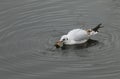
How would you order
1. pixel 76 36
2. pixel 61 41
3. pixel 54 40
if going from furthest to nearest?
1. pixel 54 40
2. pixel 76 36
3. pixel 61 41

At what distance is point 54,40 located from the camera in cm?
1459

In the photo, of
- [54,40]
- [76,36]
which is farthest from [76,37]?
[54,40]

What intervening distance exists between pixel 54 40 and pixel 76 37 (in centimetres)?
69

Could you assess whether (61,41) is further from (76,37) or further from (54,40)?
(76,37)

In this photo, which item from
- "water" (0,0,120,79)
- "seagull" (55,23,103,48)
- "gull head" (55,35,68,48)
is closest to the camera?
"water" (0,0,120,79)

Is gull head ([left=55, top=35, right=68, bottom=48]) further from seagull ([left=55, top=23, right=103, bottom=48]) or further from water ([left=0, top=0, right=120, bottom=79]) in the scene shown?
water ([left=0, top=0, right=120, bottom=79])

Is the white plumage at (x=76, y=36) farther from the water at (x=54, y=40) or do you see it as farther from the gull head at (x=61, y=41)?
the water at (x=54, y=40)

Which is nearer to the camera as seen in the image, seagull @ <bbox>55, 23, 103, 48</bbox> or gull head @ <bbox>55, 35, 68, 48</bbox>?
gull head @ <bbox>55, 35, 68, 48</bbox>

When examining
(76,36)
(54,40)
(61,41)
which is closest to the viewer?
(61,41)

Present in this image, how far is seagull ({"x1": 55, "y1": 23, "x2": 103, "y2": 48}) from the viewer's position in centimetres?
1436

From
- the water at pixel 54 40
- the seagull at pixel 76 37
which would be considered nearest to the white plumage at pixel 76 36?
the seagull at pixel 76 37

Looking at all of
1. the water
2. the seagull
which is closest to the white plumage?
the seagull

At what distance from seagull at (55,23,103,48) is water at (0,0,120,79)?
0.22 metres

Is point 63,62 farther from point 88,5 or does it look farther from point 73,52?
point 88,5
